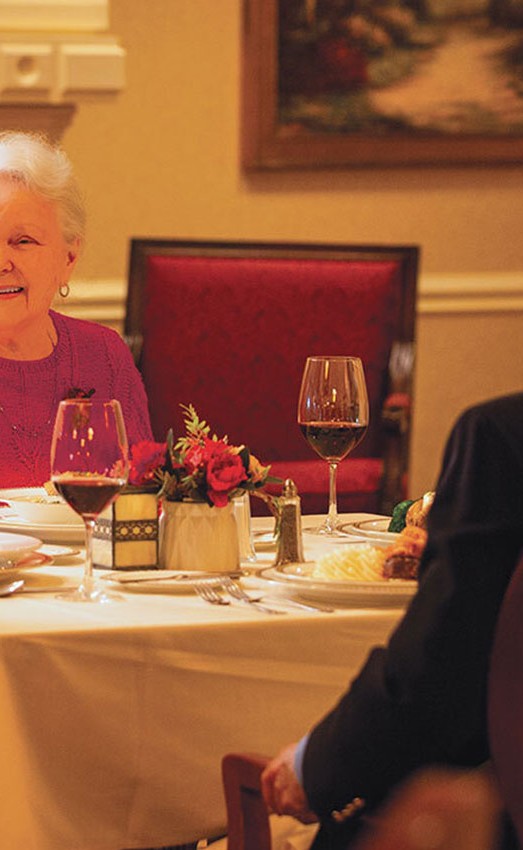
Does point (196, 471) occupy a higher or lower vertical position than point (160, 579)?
higher

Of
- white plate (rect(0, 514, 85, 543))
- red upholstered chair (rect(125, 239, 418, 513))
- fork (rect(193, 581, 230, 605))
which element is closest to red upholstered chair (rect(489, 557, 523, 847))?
fork (rect(193, 581, 230, 605))

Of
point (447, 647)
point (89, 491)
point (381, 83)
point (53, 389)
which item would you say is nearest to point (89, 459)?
point (89, 491)

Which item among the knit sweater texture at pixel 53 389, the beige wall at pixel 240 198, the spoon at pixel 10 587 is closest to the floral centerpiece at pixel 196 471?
the spoon at pixel 10 587

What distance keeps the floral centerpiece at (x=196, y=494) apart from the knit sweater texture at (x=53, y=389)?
3.68ft

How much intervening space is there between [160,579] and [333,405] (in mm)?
595

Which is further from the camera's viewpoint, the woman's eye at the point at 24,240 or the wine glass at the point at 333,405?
the woman's eye at the point at 24,240

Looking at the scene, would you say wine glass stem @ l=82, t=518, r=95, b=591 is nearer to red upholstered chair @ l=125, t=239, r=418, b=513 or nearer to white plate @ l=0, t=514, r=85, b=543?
white plate @ l=0, t=514, r=85, b=543

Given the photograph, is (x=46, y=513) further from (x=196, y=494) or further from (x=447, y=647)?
(x=447, y=647)

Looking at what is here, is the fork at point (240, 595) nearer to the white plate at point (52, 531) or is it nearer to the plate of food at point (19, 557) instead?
the plate of food at point (19, 557)

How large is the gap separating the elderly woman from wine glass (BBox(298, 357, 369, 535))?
84 centimetres

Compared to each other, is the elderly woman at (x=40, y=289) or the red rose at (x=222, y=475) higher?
the elderly woman at (x=40, y=289)

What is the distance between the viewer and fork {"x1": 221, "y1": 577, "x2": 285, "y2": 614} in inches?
68.2

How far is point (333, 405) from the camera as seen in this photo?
7.77ft

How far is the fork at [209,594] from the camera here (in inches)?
70.2
